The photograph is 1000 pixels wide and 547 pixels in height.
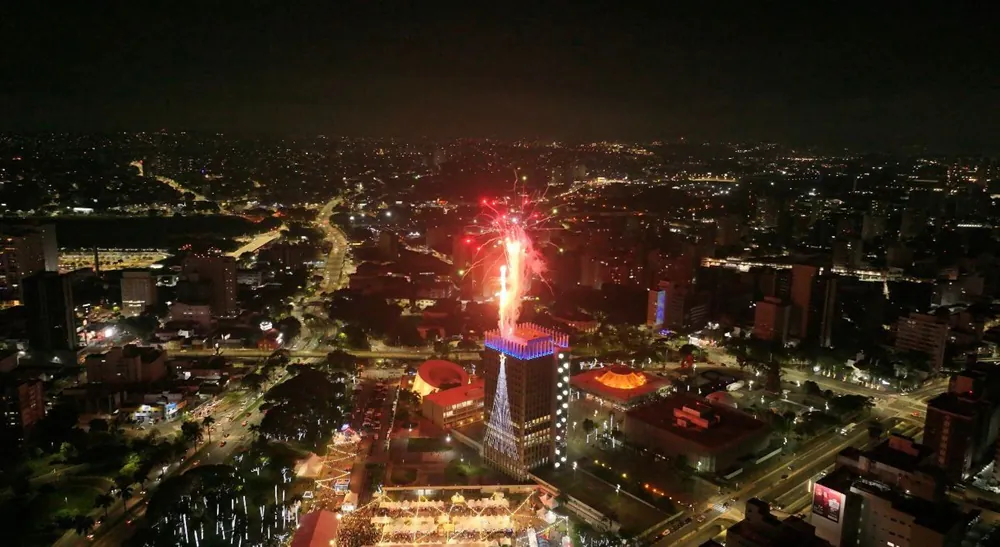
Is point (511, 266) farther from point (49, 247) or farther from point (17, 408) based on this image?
point (49, 247)

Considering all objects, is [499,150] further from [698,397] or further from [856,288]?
[698,397]

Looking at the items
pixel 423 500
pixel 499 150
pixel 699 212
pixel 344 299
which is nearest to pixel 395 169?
pixel 499 150

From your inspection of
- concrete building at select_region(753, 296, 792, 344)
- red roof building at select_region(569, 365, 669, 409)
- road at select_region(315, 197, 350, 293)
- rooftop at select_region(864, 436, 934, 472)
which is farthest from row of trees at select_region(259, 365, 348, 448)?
concrete building at select_region(753, 296, 792, 344)

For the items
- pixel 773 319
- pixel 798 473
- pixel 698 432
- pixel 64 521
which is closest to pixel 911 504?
pixel 798 473

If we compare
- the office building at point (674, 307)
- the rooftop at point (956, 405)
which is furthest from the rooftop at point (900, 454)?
the office building at point (674, 307)

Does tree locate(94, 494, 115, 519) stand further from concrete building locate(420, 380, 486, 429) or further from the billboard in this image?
the billboard

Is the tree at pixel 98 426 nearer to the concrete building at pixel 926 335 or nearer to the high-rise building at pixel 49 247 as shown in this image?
the high-rise building at pixel 49 247
